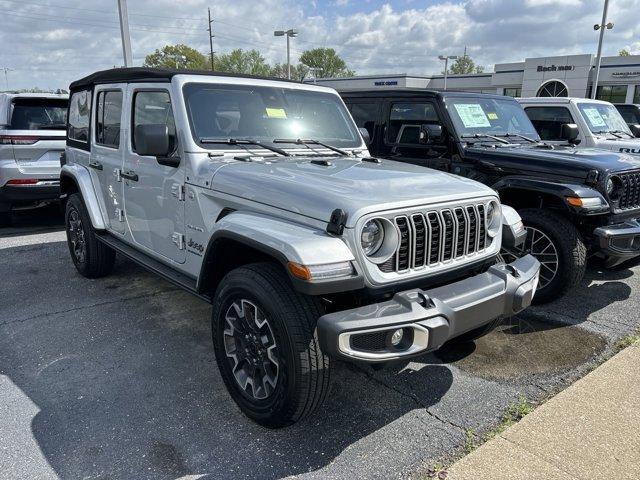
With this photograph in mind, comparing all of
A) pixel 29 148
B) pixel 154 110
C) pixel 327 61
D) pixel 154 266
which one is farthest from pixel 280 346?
pixel 327 61

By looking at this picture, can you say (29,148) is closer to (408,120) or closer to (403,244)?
(408,120)

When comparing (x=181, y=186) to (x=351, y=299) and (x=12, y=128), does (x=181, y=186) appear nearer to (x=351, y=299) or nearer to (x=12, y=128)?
(x=351, y=299)

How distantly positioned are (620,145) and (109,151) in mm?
7236

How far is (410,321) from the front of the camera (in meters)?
2.31

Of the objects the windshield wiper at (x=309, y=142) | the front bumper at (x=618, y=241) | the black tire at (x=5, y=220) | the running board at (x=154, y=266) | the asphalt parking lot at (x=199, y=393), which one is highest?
the windshield wiper at (x=309, y=142)

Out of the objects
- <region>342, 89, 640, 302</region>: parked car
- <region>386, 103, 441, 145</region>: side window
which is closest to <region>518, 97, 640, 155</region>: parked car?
<region>342, 89, 640, 302</region>: parked car

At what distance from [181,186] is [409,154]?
3213 mm

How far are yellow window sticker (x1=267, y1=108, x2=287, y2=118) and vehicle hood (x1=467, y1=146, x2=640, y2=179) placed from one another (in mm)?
2376

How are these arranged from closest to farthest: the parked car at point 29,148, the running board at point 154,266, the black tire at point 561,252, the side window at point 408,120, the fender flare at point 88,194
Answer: the running board at point 154,266 < the black tire at point 561,252 < the fender flare at point 88,194 < the side window at point 408,120 < the parked car at point 29,148

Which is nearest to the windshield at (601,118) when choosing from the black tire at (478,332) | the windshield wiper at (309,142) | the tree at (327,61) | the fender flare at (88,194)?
the windshield wiper at (309,142)

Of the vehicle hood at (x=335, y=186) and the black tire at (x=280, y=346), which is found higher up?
the vehicle hood at (x=335, y=186)

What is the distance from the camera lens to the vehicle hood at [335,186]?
2559 millimetres

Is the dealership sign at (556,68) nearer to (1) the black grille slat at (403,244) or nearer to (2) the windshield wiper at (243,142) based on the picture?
(2) the windshield wiper at (243,142)

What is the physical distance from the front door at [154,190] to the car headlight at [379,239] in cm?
153
